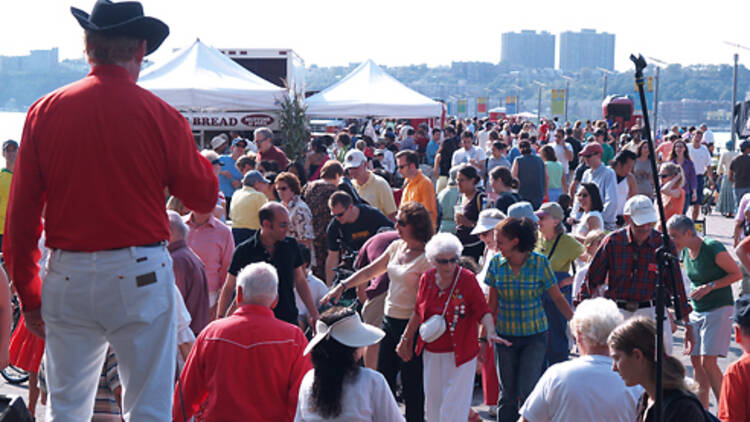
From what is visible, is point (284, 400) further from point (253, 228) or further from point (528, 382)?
point (253, 228)

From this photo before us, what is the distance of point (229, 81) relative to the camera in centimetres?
1503

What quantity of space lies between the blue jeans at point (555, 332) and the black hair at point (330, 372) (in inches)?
128

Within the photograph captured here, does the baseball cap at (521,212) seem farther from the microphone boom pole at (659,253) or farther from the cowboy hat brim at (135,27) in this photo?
the cowboy hat brim at (135,27)

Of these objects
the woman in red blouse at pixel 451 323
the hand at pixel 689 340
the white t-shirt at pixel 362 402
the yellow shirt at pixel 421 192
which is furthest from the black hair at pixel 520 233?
the yellow shirt at pixel 421 192

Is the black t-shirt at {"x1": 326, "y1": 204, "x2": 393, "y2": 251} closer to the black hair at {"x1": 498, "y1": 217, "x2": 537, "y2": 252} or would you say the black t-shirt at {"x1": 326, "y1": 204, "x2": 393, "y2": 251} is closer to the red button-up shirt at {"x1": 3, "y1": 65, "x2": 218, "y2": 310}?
the black hair at {"x1": 498, "y1": 217, "x2": 537, "y2": 252}

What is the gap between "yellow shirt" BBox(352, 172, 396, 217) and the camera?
983 cm

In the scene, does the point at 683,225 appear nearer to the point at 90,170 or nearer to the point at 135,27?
the point at 135,27

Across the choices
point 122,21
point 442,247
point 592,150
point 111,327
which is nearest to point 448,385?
point 442,247

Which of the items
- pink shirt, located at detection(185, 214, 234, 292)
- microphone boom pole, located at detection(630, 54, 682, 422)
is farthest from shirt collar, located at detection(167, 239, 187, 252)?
microphone boom pole, located at detection(630, 54, 682, 422)

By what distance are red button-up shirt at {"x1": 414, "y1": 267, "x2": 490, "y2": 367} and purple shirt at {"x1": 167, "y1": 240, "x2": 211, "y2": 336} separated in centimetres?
150

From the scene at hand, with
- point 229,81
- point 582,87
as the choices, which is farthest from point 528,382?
point 582,87

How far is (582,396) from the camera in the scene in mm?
4066

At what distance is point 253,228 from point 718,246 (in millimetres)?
4533

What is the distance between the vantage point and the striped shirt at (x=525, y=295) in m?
6.03
